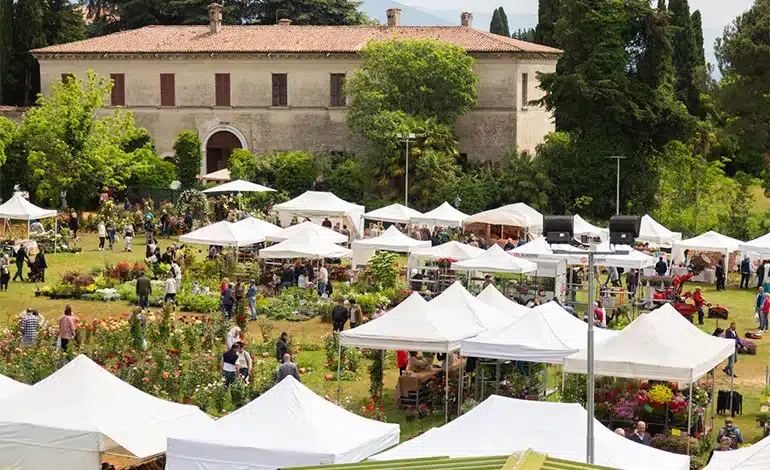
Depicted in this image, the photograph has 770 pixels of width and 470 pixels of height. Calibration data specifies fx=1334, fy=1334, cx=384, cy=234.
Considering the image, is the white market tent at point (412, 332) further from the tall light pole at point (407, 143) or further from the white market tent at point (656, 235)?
the tall light pole at point (407, 143)

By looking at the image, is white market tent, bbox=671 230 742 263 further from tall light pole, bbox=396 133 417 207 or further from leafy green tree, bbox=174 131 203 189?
leafy green tree, bbox=174 131 203 189

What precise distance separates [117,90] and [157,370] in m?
35.4

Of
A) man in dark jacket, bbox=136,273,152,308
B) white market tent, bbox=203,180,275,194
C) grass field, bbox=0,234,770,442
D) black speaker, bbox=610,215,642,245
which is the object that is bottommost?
grass field, bbox=0,234,770,442

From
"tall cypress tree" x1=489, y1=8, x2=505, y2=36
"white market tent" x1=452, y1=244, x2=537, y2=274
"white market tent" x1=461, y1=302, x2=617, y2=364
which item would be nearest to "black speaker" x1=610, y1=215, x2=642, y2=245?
"white market tent" x1=461, y1=302, x2=617, y2=364

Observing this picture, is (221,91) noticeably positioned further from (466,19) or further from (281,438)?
(281,438)

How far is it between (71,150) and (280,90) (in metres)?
10.9

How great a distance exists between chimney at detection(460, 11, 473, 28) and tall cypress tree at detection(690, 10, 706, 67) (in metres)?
15.2

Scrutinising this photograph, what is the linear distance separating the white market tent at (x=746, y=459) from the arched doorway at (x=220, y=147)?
41856 mm

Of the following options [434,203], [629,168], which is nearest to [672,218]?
[629,168]

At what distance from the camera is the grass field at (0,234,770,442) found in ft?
71.0

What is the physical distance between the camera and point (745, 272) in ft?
115

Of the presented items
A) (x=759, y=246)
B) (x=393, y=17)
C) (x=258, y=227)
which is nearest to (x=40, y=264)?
(x=258, y=227)

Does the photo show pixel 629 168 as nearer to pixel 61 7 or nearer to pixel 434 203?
pixel 434 203

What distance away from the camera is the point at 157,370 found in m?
21.3
